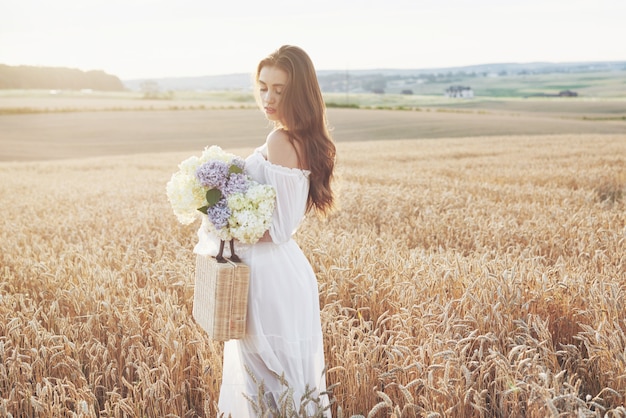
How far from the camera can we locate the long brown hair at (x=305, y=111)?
11.2ft

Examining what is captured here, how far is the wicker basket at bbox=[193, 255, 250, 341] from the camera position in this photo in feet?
10.2

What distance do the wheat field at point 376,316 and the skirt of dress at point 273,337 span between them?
188mm

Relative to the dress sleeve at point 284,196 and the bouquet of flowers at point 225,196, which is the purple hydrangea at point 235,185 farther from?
the dress sleeve at point 284,196

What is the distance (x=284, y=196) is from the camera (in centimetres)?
339

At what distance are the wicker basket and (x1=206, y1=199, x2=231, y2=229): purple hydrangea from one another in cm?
19

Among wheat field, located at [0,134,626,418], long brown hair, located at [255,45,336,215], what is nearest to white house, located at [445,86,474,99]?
wheat field, located at [0,134,626,418]

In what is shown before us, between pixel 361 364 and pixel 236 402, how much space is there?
71 cm

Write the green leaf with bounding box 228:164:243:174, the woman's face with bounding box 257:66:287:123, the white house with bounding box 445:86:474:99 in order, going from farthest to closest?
the white house with bounding box 445:86:474:99, the woman's face with bounding box 257:66:287:123, the green leaf with bounding box 228:164:243:174

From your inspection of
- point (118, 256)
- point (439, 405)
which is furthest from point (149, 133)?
point (439, 405)

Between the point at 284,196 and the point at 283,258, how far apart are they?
0.35m

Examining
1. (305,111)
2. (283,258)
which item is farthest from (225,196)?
(305,111)

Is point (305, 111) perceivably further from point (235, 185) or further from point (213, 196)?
point (213, 196)

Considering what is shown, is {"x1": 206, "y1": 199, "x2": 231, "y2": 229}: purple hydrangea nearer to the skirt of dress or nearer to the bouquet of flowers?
the bouquet of flowers

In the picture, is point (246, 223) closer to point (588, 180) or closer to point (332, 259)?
point (332, 259)
